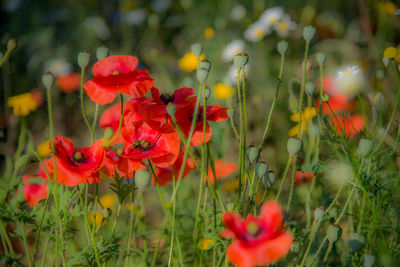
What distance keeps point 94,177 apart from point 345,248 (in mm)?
553

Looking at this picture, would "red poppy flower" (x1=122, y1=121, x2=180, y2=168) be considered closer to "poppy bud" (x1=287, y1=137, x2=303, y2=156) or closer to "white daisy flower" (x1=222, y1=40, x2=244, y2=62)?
"poppy bud" (x1=287, y1=137, x2=303, y2=156)

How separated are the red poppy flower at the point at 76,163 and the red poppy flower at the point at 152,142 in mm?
56

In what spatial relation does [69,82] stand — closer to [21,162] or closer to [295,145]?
[21,162]

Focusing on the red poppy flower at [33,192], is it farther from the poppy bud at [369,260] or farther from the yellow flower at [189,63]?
the yellow flower at [189,63]

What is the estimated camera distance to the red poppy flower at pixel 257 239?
0.55 metres

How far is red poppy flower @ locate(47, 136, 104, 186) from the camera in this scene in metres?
0.74

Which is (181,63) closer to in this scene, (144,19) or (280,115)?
(280,115)

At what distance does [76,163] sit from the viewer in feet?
2.67

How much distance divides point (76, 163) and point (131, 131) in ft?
0.40

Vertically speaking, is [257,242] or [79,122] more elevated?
[257,242]

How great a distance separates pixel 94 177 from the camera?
30.9 inches

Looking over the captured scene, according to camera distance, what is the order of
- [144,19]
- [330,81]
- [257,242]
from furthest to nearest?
[144,19]
[330,81]
[257,242]

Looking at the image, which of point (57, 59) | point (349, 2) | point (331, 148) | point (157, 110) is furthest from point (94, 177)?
point (349, 2)

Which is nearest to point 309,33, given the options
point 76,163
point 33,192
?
point 76,163
